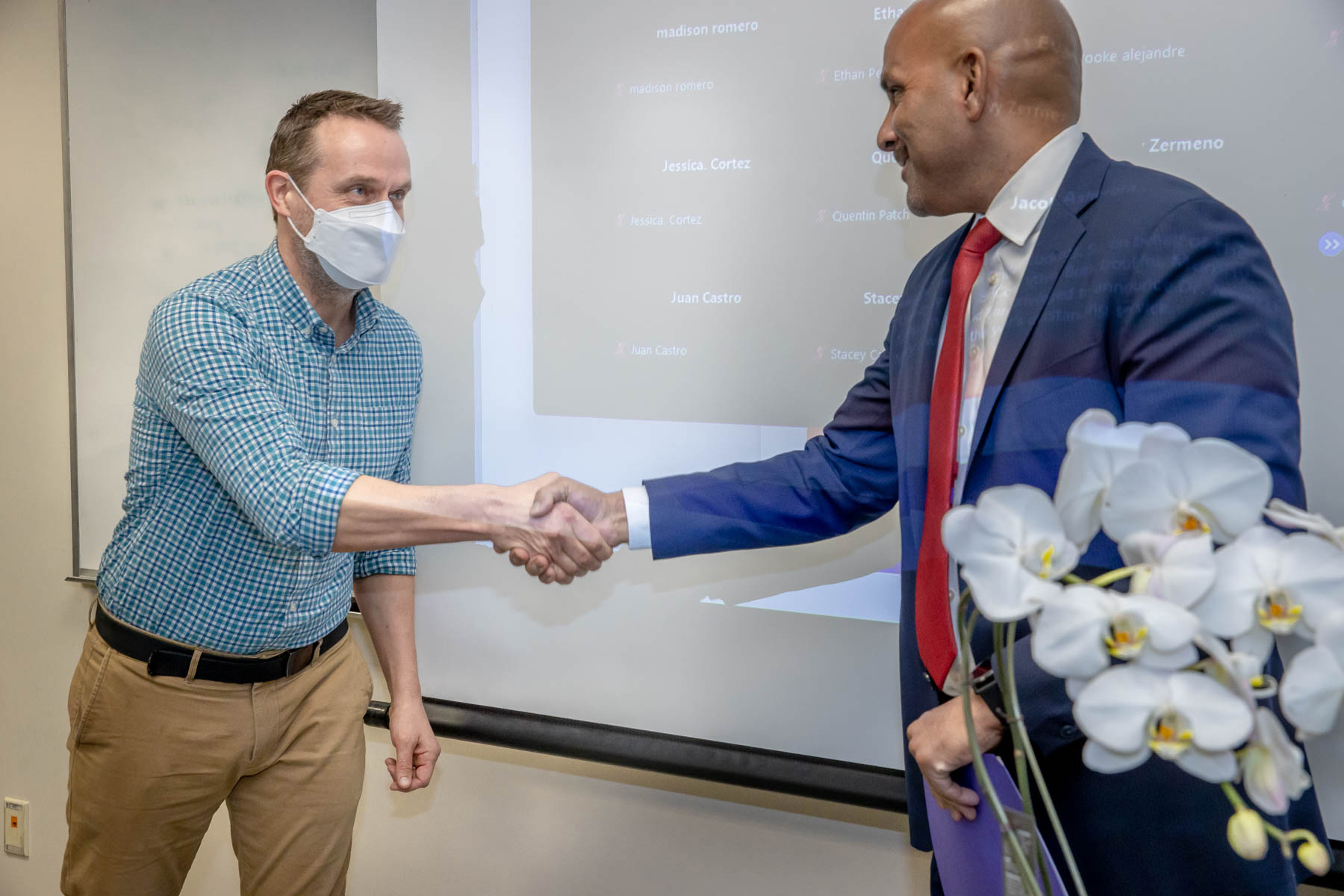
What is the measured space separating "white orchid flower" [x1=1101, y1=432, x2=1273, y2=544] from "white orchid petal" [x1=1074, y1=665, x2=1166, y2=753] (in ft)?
0.26

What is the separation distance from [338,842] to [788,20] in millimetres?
1542

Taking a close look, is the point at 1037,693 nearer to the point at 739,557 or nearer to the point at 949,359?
the point at 949,359

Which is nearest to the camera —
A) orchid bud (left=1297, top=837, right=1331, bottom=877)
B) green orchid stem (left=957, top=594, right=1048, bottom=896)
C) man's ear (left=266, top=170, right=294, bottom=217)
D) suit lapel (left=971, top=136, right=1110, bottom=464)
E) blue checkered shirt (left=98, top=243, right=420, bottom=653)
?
orchid bud (left=1297, top=837, right=1331, bottom=877)

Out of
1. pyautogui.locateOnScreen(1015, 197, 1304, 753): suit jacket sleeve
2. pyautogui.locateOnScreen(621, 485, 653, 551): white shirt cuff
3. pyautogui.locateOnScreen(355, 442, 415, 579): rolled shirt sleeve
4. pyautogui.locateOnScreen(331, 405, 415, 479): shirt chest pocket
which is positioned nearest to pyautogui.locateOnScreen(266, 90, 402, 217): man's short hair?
pyautogui.locateOnScreen(331, 405, 415, 479): shirt chest pocket

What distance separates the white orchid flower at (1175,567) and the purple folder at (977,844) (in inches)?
10.0

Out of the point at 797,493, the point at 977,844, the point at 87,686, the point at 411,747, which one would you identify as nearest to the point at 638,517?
the point at 797,493

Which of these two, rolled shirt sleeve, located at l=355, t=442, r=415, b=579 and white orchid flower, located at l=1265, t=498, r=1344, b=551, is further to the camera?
rolled shirt sleeve, located at l=355, t=442, r=415, b=579

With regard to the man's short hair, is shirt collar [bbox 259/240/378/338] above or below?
below

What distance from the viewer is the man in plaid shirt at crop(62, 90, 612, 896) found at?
1.29 meters

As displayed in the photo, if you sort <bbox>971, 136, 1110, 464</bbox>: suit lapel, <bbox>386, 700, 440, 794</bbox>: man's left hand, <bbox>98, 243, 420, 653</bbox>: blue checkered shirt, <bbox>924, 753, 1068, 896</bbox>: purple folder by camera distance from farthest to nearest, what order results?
<bbox>386, 700, 440, 794</bbox>: man's left hand, <bbox>98, 243, 420, 653</bbox>: blue checkered shirt, <bbox>971, 136, 1110, 464</bbox>: suit lapel, <bbox>924, 753, 1068, 896</bbox>: purple folder

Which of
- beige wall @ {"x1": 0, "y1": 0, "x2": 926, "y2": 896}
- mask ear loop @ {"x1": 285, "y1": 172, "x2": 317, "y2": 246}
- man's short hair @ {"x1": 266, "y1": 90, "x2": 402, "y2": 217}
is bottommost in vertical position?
beige wall @ {"x1": 0, "y1": 0, "x2": 926, "y2": 896}

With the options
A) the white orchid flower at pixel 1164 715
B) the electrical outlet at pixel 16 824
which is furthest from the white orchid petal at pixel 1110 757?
the electrical outlet at pixel 16 824

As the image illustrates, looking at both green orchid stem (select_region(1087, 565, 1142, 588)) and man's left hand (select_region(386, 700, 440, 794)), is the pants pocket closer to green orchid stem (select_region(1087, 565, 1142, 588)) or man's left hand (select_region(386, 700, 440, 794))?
man's left hand (select_region(386, 700, 440, 794))

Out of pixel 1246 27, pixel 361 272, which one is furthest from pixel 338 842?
pixel 1246 27
